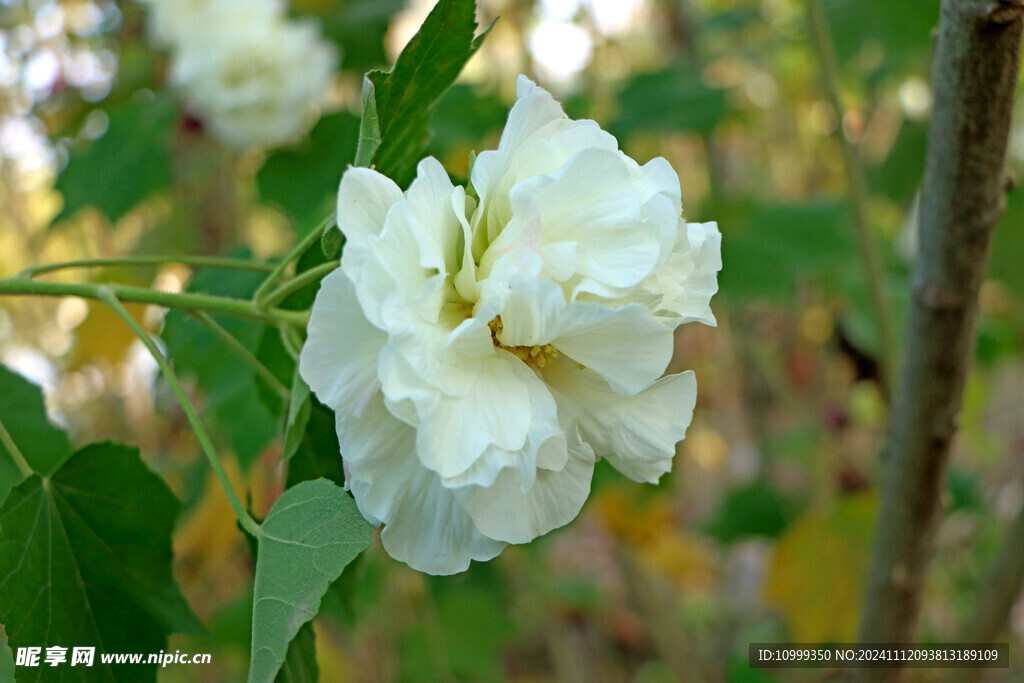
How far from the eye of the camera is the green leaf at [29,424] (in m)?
0.41

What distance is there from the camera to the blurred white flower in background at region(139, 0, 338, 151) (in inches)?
32.9

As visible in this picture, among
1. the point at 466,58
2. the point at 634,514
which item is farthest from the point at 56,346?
the point at 466,58

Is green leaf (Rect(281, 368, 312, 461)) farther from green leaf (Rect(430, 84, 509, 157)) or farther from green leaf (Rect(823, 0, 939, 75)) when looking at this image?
green leaf (Rect(823, 0, 939, 75))

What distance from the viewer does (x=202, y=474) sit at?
0.79 meters

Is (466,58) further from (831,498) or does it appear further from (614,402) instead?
(831,498)

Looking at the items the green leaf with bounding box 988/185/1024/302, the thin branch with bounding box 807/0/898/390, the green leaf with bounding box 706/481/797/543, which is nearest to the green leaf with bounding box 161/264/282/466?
the thin branch with bounding box 807/0/898/390

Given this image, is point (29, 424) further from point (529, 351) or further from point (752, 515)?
point (752, 515)

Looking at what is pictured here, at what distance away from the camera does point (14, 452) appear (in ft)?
1.22

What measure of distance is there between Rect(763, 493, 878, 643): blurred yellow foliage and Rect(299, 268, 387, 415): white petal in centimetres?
70

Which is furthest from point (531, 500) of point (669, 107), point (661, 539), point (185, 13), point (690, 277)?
point (661, 539)

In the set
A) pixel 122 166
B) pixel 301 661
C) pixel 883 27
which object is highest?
pixel 883 27

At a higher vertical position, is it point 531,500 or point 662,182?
point 662,182

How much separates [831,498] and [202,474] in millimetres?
844

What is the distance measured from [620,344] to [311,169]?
608 mm
